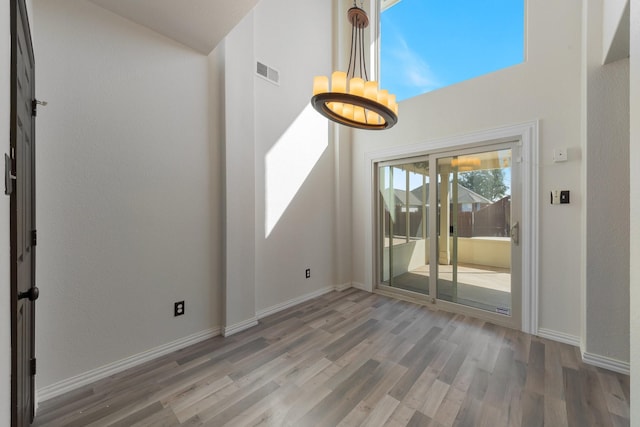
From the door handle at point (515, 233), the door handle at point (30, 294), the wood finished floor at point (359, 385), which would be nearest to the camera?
the door handle at point (30, 294)

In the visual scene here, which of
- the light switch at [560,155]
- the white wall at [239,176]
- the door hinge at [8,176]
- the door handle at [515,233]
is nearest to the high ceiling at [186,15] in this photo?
the white wall at [239,176]

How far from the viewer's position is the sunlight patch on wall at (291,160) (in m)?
3.24

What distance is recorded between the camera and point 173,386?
193cm

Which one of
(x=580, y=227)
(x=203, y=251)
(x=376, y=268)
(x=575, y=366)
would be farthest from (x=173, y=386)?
(x=580, y=227)

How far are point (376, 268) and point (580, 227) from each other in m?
2.36

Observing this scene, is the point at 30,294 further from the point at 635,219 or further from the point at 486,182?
the point at 486,182

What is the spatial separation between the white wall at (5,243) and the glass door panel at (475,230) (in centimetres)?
360

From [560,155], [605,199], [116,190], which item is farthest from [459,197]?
[116,190]

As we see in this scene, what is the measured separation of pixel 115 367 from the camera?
208 cm

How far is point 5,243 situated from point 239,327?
7.28 feet

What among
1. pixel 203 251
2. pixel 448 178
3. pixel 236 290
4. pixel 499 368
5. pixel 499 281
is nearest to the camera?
→ pixel 499 368

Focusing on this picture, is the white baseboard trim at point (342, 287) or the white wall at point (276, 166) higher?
the white wall at point (276, 166)

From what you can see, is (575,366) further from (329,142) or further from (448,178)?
(329,142)

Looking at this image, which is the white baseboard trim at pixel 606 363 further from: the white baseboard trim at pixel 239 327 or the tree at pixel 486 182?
the white baseboard trim at pixel 239 327
